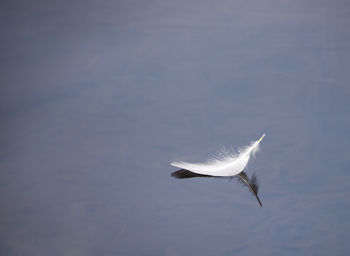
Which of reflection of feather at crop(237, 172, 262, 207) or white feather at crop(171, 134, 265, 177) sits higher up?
white feather at crop(171, 134, 265, 177)

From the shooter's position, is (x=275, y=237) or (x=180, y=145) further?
(x=180, y=145)

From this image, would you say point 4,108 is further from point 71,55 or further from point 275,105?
point 275,105

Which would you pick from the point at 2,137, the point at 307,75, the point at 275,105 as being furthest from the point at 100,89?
the point at 307,75

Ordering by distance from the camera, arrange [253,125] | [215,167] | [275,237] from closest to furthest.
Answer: [275,237]
[215,167]
[253,125]

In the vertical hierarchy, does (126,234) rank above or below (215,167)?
below

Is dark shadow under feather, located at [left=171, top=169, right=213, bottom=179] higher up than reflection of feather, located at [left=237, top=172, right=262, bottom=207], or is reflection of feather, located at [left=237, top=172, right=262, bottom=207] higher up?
dark shadow under feather, located at [left=171, top=169, right=213, bottom=179]

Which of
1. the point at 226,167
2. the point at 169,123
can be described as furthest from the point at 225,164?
the point at 169,123
